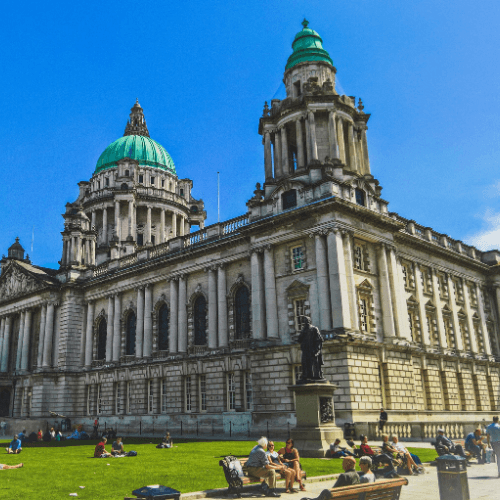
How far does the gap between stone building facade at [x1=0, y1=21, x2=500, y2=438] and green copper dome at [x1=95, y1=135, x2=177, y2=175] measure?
21.3 metres

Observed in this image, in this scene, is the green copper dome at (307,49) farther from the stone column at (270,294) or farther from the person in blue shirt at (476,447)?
the person in blue shirt at (476,447)

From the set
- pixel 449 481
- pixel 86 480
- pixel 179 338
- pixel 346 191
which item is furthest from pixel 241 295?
pixel 449 481

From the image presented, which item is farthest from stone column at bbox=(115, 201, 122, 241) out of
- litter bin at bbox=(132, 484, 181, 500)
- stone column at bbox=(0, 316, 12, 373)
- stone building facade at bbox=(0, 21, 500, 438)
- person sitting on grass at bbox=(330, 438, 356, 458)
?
litter bin at bbox=(132, 484, 181, 500)

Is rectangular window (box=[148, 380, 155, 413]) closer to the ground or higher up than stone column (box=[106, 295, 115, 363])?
closer to the ground

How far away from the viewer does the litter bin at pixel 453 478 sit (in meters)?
11.2

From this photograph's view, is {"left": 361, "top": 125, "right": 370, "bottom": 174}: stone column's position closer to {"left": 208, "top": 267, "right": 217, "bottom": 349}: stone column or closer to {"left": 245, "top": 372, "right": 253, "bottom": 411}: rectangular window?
{"left": 208, "top": 267, "right": 217, "bottom": 349}: stone column

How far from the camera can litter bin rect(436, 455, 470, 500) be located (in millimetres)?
11180

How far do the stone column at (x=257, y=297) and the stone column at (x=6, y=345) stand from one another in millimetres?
34873

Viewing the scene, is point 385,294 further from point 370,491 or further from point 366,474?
point 370,491

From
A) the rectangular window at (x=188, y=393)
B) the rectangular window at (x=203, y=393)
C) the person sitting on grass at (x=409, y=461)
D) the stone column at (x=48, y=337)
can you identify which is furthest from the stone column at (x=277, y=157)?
the stone column at (x=48, y=337)

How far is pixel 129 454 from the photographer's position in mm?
24109

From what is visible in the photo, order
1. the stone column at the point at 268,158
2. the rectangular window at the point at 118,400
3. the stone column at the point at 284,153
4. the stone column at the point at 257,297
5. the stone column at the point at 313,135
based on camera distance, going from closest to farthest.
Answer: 1. the stone column at the point at 257,297
2. the stone column at the point at 313,135
3. the stone column at the point at 284,153
4. the stone column at the point at 268,158
5. the rectangular window at the point at 118,400

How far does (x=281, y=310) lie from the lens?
35.4m

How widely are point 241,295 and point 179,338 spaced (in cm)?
670
